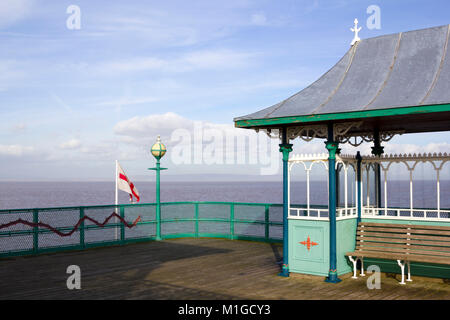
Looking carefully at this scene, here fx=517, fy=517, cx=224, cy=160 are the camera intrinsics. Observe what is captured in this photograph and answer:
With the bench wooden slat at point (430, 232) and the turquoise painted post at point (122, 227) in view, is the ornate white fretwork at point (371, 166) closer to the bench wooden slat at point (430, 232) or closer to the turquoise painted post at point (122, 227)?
the bench wooden slat at point (430, 232)

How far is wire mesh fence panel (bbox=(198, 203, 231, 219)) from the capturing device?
61.0ft

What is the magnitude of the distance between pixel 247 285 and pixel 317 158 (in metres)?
3.17

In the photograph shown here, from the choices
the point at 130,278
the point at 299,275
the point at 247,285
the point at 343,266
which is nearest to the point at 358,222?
the point at 343,266

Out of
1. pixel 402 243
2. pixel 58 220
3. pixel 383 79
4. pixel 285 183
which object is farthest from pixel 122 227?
pixel 383 79

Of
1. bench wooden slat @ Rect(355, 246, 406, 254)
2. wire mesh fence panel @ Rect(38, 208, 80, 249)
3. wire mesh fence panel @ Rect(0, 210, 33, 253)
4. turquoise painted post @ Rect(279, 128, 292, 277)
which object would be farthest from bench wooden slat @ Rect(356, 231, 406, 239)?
wire mesh fence panel @ Rect(0, 210, 33, 253)

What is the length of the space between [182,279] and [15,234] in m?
5.98

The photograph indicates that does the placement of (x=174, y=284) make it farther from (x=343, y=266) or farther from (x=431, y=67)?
(x=431, y=67)

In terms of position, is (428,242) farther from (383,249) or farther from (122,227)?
(122,227)

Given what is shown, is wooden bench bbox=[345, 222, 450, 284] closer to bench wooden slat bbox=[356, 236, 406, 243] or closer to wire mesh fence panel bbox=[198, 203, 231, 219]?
bench wooden slat bbox=[356, 236, 406, 243]

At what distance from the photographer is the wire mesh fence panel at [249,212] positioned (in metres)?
17.8

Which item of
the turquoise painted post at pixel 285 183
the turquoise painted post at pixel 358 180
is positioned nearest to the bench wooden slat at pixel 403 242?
the turquoise painted post at pixel 358 180

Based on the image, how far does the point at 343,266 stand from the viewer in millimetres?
11641

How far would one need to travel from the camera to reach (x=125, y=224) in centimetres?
1741

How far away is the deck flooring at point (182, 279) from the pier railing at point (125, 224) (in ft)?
2.26
